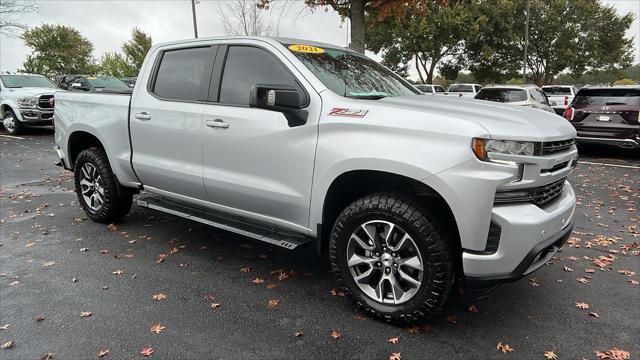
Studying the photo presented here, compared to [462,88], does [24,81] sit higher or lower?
lower

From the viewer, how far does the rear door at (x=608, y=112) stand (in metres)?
9.66

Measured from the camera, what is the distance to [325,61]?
149 inches

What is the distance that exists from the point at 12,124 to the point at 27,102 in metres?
1.06

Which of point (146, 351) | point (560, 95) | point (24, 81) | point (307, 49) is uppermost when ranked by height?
point (560, 95)

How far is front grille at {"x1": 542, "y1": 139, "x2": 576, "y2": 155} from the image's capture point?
9.32 ft

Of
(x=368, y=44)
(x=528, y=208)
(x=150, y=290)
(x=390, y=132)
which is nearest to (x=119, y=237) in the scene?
(x=150, y=290)

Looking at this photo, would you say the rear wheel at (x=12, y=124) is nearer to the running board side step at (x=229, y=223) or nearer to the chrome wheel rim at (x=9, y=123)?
the chrome wheel rim at (x=9, y=123)

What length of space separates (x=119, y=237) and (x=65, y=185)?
3.48 metres

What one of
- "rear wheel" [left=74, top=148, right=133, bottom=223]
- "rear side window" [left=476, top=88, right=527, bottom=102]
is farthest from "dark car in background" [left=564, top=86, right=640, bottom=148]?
"rear wheel" [left=74, top=148, right=133, bottom=223]

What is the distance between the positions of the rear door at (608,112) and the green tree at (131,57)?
44454 millimetres

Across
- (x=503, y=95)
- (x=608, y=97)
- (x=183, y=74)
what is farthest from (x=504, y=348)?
(x=503, y=95)

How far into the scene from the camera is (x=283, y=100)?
3178mm

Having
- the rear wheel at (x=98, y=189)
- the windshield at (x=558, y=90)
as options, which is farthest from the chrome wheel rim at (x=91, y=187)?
the windshield at (x=558, y=90)

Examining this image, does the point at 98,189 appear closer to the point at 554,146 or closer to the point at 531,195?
the point at 531,195
